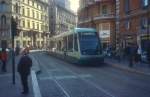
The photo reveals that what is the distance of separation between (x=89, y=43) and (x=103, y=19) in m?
23.7

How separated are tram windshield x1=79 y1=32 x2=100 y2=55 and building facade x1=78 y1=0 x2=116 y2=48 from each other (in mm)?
18672

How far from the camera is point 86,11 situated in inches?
2496

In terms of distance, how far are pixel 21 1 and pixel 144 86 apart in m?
81.0

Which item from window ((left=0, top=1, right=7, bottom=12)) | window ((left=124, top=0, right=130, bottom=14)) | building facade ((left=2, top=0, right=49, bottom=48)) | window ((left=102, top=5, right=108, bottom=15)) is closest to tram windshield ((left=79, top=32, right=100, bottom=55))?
window ((left=124, top=0, right=130, bottom=14))

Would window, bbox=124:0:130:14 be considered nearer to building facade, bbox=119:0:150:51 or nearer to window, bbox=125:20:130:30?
building facade, bbox=119:0:150:51

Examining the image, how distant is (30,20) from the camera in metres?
103

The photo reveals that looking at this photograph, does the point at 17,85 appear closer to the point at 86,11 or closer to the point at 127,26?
the point at 127,26

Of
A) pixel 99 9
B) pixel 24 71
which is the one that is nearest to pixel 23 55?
pixel 24 71

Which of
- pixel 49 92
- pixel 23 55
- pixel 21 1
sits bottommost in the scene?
pixel 49 92

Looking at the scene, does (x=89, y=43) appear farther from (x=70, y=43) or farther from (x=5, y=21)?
(x=5, y=21)

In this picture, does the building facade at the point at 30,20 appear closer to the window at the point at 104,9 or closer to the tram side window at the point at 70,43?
the window at the point at 104,9

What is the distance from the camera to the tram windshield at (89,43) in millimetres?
31750

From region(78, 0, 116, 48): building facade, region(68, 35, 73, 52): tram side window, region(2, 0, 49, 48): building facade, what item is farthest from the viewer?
region(2, 0, 49, 48): building facade

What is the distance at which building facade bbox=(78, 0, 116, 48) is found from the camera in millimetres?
53750
